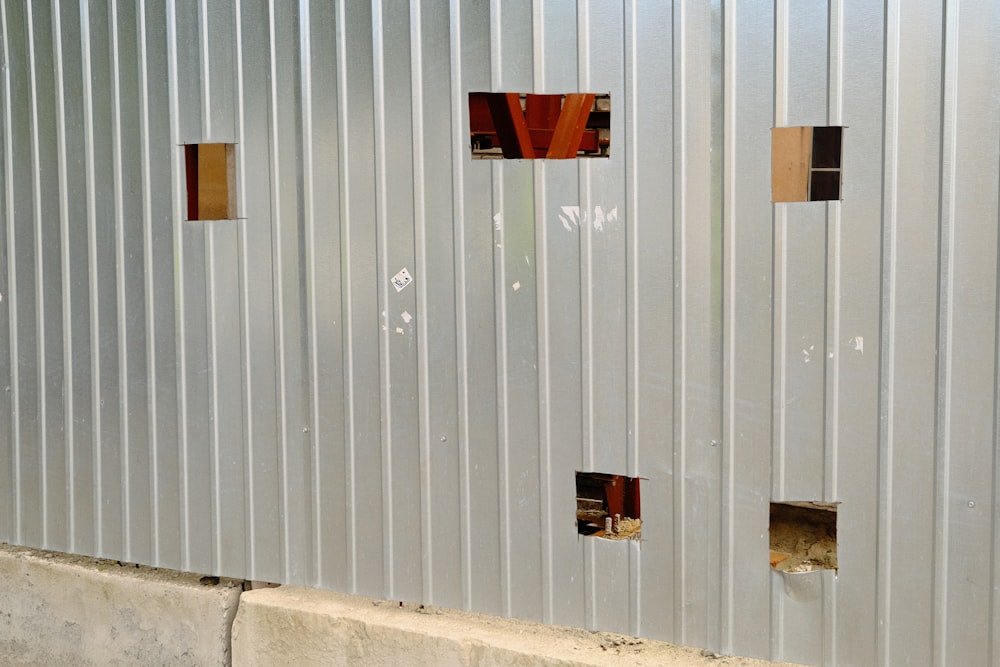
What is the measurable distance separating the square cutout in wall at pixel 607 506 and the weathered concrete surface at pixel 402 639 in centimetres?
35

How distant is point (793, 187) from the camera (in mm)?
2670

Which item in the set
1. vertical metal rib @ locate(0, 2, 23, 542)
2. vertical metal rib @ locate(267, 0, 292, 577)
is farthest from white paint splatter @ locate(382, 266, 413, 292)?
vertical metal rib @ locate(0, 2, 23, 542)

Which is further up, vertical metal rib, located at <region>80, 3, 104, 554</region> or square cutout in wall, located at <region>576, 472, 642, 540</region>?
vertical metal rib, located at <region>80, 3, 104, 554</region>

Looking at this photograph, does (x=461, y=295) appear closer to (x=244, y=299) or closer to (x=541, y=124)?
(x=541, y=124)

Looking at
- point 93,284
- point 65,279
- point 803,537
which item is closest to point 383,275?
point 93,284

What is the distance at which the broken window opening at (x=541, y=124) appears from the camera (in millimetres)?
2926

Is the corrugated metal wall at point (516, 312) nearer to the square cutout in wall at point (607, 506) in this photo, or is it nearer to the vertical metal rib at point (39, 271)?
the vertical metal rib at point (39, 271)

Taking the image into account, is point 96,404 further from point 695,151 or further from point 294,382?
point 695,151

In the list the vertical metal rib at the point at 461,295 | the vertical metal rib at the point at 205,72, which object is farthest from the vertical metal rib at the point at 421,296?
the vertical metal rib at the point at 205,72

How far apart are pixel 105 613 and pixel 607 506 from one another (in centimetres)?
219

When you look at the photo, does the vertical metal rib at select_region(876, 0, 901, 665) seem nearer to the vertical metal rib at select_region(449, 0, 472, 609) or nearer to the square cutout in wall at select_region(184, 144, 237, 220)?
the vertical metal rib at select_region(449, 0, 472, 609)

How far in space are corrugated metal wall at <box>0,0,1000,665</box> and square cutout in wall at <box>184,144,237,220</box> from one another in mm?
53

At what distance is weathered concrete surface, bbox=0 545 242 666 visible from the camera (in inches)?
142

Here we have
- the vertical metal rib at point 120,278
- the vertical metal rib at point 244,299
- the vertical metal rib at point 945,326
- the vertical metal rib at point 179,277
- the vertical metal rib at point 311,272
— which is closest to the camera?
the vertical metal rib at point 945,326
